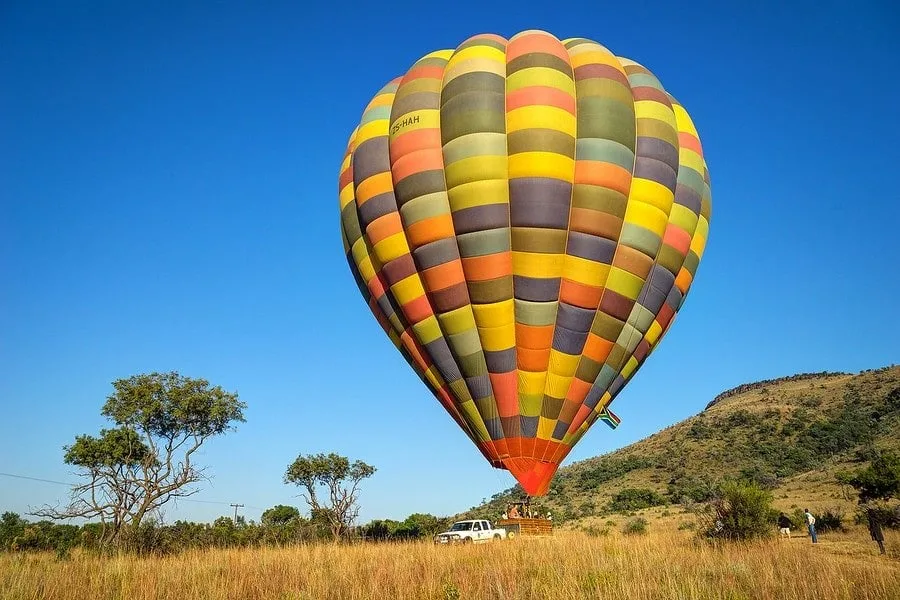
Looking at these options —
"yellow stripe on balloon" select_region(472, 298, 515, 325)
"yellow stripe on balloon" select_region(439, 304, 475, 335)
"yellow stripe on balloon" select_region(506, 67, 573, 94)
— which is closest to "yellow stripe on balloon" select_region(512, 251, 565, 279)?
"yellow stripe on balloon" select_region(472, 298, 515, 325)

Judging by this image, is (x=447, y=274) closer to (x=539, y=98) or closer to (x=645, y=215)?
(x=539, y=98)

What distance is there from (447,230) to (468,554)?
→ 8.09 meters

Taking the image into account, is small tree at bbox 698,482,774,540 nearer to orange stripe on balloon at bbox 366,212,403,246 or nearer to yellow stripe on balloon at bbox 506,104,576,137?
yellow stripe on balloon at bbox 506,104,576,137

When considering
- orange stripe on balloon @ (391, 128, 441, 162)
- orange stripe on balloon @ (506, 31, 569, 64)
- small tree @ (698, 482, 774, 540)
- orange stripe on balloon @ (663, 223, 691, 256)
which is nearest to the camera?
orange stripe on balloon @ (391, 128, 441, 162)

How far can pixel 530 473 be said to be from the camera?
15.0 meters

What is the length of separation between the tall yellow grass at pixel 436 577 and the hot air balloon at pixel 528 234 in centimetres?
490

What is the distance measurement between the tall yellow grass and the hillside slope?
1171 inches

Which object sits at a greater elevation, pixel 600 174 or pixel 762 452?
pixel 600 174

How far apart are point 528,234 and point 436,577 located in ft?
29.2

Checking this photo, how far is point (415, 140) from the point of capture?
16359 millimetres

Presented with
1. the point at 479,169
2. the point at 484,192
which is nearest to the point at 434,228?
the point at 484,192

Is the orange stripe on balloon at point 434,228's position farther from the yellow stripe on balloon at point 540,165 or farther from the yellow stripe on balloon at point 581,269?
the yellow stripe on balloon at point 581,269

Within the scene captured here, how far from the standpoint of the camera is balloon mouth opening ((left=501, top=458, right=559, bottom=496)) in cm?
1495

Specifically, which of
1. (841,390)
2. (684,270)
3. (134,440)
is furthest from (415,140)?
(841,390)
